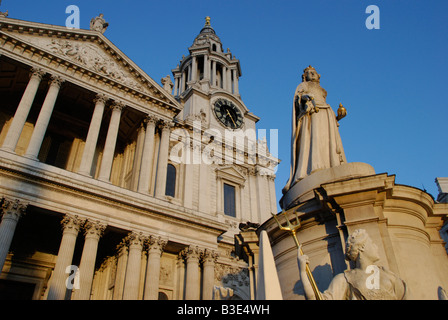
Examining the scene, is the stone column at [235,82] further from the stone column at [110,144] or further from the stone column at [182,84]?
the stone column at [110,144]

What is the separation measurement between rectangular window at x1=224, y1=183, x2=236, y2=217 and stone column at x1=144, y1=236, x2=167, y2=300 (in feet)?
32.4

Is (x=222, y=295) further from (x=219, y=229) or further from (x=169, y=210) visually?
(x=219, y=229)

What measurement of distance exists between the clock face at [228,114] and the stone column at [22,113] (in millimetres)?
17339

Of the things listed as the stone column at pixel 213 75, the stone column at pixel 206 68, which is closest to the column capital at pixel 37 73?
the stone column at pixel 206 68

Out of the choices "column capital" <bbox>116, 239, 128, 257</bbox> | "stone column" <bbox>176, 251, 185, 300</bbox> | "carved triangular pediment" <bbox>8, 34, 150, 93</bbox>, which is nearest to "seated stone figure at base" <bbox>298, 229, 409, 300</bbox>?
"column capital" <bbox>116, 239, 128, 257</bbox>

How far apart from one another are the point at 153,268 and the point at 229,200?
11791 millimetres

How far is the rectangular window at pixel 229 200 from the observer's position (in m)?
28.9

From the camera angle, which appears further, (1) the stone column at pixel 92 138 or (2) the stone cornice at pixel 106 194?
(1) the stone column at pixel 92 138

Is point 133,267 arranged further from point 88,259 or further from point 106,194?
point 106,194

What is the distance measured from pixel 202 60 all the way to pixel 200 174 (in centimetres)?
2040

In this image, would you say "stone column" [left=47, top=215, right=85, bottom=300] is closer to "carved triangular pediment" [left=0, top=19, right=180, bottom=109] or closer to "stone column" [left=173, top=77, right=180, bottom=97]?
"carved triangular pediment" [left=0, top=19, right=180, bottom=109]

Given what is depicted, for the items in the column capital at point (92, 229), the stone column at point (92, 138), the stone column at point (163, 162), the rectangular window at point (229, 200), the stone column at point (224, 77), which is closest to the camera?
the column capital at point (92, 229)

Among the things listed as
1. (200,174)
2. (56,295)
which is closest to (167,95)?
(200,174)

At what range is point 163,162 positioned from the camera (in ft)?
79.4
